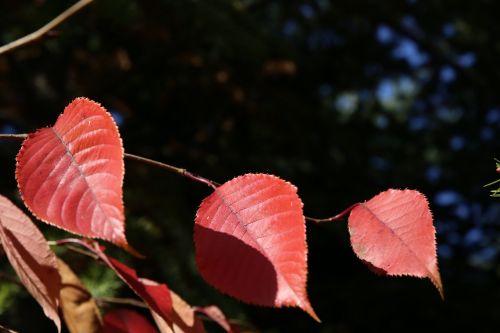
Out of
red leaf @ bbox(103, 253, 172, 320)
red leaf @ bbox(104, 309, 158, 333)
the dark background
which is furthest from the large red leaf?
the dark background

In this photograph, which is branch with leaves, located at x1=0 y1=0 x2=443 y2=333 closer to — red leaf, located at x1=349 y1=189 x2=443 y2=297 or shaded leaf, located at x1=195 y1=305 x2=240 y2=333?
red leaf, located at x1=349 y1=189 x2=443 y2=297

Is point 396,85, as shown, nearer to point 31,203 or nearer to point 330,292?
point 330,292

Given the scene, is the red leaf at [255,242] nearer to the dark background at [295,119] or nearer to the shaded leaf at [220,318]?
the shaded leaf at [220,318]

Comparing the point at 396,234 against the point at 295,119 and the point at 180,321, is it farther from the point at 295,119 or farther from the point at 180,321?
the point at 295,119

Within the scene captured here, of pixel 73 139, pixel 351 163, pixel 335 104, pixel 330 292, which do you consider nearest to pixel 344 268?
pixel 330 292

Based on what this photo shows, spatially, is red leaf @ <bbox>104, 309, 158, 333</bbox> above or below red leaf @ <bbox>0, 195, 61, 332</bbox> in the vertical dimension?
below

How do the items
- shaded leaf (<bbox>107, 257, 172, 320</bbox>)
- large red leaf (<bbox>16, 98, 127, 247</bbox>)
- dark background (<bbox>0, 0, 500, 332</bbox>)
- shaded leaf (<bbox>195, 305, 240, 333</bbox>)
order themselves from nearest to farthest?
1. large red leaf (<bbox>16, 98, 127, 247</bbox>)
2. shaded leaf (<bbox>107, 257, 172, 320</bbox>)
3. shaded leaf (<bbox>195, 305, 240, 333</bbox>)
4. dark background (<bbox>0, 0, 500, 332</bbox>)
